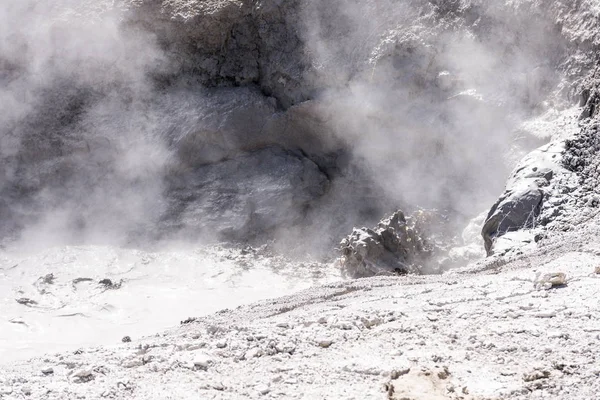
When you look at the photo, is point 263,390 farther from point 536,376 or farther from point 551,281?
point 551,281

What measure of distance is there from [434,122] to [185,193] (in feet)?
10.5

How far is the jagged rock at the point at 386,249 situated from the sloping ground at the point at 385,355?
2.86m

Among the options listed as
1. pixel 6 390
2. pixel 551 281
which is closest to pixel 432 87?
pixel 551 281

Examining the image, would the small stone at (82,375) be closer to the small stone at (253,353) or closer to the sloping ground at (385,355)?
the sloping ground at (385,355)

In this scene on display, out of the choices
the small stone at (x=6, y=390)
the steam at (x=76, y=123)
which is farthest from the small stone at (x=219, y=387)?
the steam at (x=76, y=123)

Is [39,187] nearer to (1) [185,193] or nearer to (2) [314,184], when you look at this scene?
(1) [185,193]

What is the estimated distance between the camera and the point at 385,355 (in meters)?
4.11

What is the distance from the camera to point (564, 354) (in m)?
3.86

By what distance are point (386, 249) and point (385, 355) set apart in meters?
4.24

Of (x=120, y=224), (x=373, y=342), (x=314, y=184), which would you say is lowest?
(x=373, y=342)

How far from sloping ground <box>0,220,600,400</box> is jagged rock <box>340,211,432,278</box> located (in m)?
2.86

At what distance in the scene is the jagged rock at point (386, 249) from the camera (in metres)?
8.19

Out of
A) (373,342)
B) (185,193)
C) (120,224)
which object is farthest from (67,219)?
(373,342)

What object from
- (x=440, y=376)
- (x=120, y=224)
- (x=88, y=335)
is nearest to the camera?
(x=440, y=376)
